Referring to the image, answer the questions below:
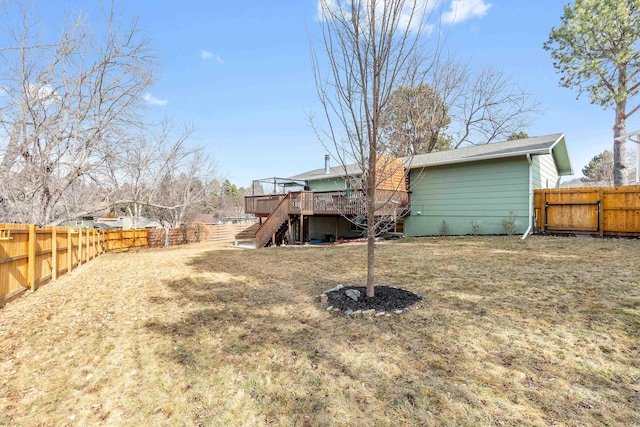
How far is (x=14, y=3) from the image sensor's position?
728 centimetres

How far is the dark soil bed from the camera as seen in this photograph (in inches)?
162

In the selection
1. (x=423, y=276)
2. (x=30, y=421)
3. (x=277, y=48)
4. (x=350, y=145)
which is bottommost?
(x=30, y=421)

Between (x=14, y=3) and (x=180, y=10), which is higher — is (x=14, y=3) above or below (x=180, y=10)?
below

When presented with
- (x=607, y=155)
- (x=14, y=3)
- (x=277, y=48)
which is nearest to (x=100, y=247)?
(x=14, y=3)

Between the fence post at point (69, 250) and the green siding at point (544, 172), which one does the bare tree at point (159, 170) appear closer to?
the fence post at point (69, 250)

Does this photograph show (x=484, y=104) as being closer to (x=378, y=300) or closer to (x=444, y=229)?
(x=444, y=229)

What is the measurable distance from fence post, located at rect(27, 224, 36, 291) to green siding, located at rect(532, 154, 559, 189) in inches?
551

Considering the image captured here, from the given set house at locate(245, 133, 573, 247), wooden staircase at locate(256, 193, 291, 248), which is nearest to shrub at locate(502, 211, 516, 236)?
house at locate(245, 133, 573, 247)

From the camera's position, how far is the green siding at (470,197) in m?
10.7

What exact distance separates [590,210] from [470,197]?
3.55m

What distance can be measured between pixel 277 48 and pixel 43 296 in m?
10.7

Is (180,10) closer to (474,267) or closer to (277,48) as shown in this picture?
(277,48)

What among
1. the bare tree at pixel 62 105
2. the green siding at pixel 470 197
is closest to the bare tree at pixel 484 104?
the green siding at pixel 470 197

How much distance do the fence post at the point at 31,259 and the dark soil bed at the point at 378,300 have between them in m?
5.54
